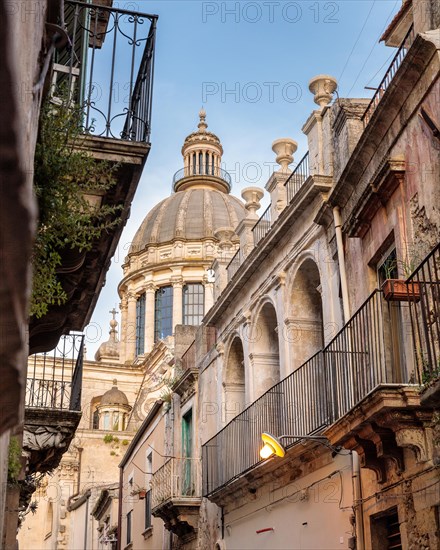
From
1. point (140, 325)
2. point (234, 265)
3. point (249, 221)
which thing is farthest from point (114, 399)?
point (249, 221)

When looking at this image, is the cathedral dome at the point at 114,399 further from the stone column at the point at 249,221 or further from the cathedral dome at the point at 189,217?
the stone column at the point at 249,221

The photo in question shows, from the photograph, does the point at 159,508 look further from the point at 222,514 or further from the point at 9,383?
the point at 9,383

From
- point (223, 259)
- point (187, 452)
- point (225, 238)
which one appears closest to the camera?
point (225, 238)

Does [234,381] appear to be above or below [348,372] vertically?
above

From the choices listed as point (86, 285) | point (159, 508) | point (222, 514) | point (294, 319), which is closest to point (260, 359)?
point (294, 319)

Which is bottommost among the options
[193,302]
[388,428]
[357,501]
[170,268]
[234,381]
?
[357,501]

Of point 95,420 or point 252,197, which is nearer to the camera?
point 252,197

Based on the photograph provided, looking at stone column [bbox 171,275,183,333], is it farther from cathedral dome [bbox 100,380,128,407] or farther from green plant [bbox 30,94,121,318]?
green plant [bbox 30,94,121,318]

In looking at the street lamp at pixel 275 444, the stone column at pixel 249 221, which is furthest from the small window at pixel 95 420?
the street lamp at pixel 275 444

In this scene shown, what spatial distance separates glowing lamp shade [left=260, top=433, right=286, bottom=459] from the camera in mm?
11273

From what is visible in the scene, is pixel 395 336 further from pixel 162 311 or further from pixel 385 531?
pixel 162 311

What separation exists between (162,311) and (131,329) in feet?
8.92

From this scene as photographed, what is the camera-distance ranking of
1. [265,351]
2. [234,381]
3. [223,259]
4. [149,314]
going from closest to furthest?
[265,351], [234,381], [223,259], [149,314]

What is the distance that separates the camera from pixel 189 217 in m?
55.5
